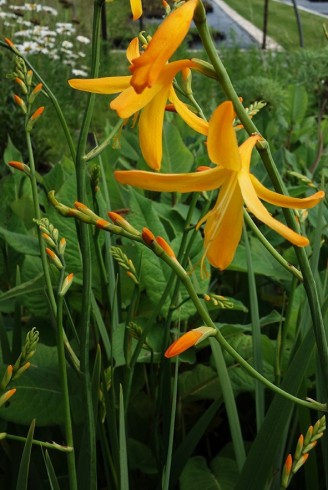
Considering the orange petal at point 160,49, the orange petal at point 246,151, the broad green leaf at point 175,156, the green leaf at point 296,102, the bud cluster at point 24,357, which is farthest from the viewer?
the green leaf at point 296,102

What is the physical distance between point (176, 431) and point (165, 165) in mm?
581

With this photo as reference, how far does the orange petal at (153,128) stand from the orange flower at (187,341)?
13 centimetres

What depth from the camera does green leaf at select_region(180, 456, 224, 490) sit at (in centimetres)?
100

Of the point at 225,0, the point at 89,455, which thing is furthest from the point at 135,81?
the point at 225,0

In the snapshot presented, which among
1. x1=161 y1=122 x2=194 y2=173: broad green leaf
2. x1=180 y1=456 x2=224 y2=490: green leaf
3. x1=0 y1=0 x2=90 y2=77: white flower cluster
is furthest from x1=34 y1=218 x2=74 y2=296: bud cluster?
x1=0 y1=0 x2=90 y2=77: white flower cluster

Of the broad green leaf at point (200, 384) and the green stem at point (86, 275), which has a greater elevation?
the green stem at point (86, 275)

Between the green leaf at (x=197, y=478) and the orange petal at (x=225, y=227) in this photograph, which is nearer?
the orange petal at (x=225, y=227)

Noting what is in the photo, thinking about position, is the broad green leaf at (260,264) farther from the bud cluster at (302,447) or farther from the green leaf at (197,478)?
the bud cluster at (302,447)

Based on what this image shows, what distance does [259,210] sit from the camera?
528 millimetres

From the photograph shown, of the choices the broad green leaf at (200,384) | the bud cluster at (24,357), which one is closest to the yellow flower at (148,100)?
the bud cluster at (24,357)

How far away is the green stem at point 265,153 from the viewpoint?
53cm

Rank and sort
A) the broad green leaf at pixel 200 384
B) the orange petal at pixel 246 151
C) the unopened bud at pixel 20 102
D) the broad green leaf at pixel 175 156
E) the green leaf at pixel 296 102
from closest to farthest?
1. the orange petal at pixel 246 151
2. the unopened bud at pixel 20 102
3. the broad green leaf at pixel 200 384
4. the broad green leaf at pixel 175 156
5. the green leaf at pixel 296 102

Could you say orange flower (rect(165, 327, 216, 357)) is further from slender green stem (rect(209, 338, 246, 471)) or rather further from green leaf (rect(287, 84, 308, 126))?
green leaf (rect(287, 84, 308, 126))

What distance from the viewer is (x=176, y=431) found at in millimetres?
A: 1163
